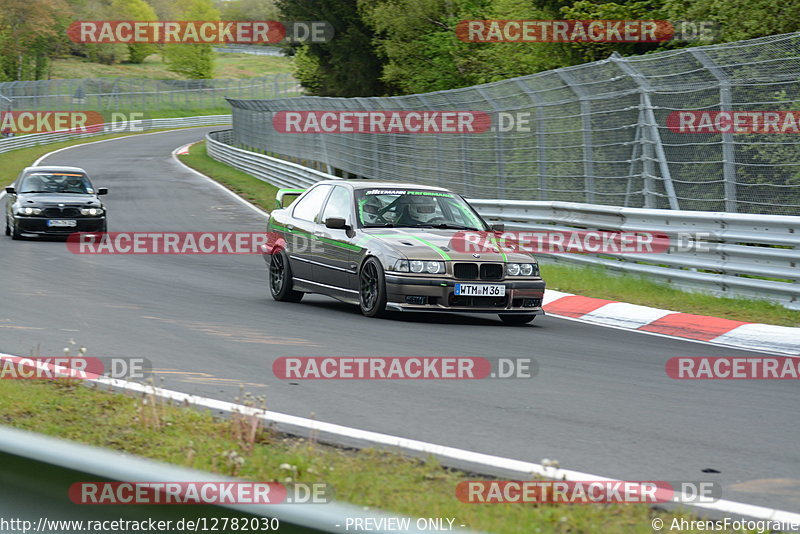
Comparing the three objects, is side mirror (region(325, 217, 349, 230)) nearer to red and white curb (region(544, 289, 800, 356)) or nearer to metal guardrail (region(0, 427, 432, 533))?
red and white curb (region(544, 289, 800, 356))

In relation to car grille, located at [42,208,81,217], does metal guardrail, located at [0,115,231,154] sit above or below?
above

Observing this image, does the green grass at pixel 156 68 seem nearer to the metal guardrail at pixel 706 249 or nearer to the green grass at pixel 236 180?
the green grass at pixel 236 180

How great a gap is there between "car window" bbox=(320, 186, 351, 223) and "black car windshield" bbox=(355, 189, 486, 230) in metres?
0.15

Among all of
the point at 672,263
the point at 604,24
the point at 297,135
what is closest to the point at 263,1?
the point at 297,135

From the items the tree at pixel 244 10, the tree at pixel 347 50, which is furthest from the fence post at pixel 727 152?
the tree at pixel 244 10

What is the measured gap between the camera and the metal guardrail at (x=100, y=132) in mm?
55609

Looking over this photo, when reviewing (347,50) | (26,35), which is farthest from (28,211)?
(26,35)

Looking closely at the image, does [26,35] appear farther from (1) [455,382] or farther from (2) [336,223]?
(1) [455,382]

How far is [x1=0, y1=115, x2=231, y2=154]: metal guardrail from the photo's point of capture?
55.6 m

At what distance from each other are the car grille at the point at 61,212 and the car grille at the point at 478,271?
41.0ft

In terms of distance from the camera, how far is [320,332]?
32.8ft

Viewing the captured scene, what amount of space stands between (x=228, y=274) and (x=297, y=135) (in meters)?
22.6

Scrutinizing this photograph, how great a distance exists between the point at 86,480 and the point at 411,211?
9.89 m

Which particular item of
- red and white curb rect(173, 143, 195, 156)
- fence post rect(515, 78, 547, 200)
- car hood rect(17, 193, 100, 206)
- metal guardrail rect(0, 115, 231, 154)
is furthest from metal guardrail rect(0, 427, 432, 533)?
metal guardrail rect(0, 115, 231, 154)
